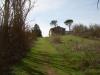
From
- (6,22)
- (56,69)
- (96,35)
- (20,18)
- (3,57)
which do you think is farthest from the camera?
(96,35)

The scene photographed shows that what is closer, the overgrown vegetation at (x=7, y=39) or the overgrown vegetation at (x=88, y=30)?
the overgrown vegetation at (x=7, y=39)

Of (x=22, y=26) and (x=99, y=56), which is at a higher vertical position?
(x=22, y=26)

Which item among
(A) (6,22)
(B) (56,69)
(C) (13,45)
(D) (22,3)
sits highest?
(D) (22,3)

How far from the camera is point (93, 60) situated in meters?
19.6

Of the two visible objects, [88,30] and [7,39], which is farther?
[88,30]

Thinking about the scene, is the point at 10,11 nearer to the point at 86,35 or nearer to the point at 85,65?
the point at 85,65

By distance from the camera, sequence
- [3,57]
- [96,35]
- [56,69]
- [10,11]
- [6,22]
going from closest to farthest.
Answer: [3,57], [56,69], [6,22], [10,11], [96,35]

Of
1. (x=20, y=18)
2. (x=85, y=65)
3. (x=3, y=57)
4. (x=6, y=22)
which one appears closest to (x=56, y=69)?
(x=85, y=65)

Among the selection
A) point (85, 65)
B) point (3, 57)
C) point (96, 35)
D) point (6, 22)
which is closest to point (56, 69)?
point (85, 65)

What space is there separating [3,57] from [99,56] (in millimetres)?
7880

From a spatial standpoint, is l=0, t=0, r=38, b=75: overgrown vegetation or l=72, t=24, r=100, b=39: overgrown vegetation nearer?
l=0, t=0, r=38, b=75: overgrown vegetation

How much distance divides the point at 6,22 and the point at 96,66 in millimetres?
6934

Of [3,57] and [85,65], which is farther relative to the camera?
[85,65]

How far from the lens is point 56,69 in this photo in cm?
1850
